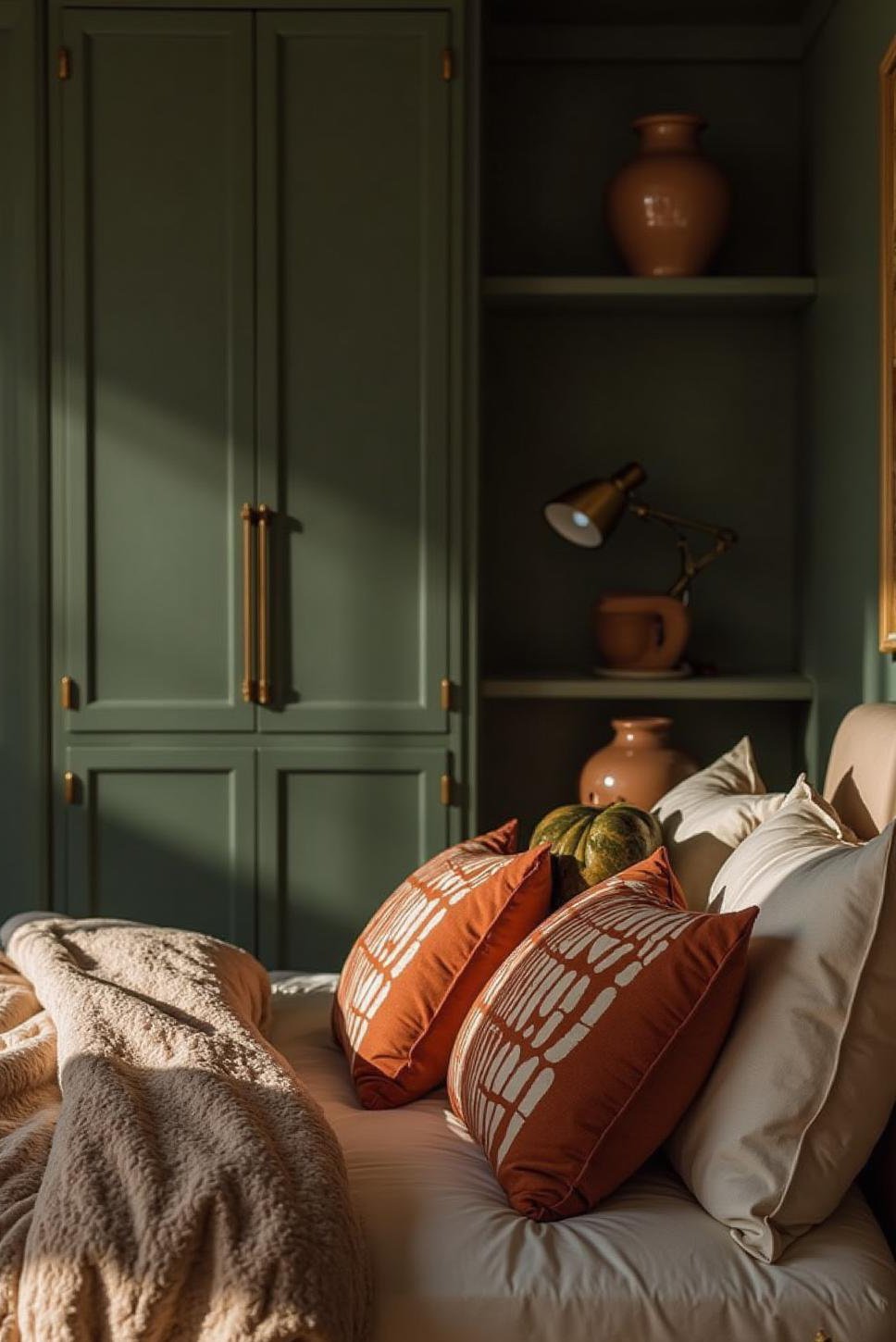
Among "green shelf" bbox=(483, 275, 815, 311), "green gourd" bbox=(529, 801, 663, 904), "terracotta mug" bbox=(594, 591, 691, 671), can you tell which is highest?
"green shelf" bbox=(483, 275, 815, 311)

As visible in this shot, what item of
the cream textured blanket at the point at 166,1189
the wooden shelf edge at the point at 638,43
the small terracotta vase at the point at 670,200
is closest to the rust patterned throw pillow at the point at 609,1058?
the cream textured blanket at the point at 166,1189

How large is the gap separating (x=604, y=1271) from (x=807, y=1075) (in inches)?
10.6

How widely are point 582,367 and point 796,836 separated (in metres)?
2.08

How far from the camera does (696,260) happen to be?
3.32 m

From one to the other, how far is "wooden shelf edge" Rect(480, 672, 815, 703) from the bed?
1.81m

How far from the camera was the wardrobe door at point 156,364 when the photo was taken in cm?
310

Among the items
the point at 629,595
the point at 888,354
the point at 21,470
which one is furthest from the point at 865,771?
the point at 21,470

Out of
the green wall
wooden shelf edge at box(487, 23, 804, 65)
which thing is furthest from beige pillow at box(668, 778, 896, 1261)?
wooden shelf edge at box(487, 23, 804, 65)

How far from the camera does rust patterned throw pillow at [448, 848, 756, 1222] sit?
1.41 meters

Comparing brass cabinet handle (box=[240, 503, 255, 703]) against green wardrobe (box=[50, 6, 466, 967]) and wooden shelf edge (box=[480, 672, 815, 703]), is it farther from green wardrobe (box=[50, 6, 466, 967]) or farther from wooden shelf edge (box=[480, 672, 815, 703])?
wooden shelf edge (box=[480, 672, 815, 703])

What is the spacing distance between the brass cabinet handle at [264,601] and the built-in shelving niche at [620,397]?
2.14ft

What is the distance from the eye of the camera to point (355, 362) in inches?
123

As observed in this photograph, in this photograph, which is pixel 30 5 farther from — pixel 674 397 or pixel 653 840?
pixel 653 840

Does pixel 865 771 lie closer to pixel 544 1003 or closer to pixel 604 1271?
pixel 544 1003
